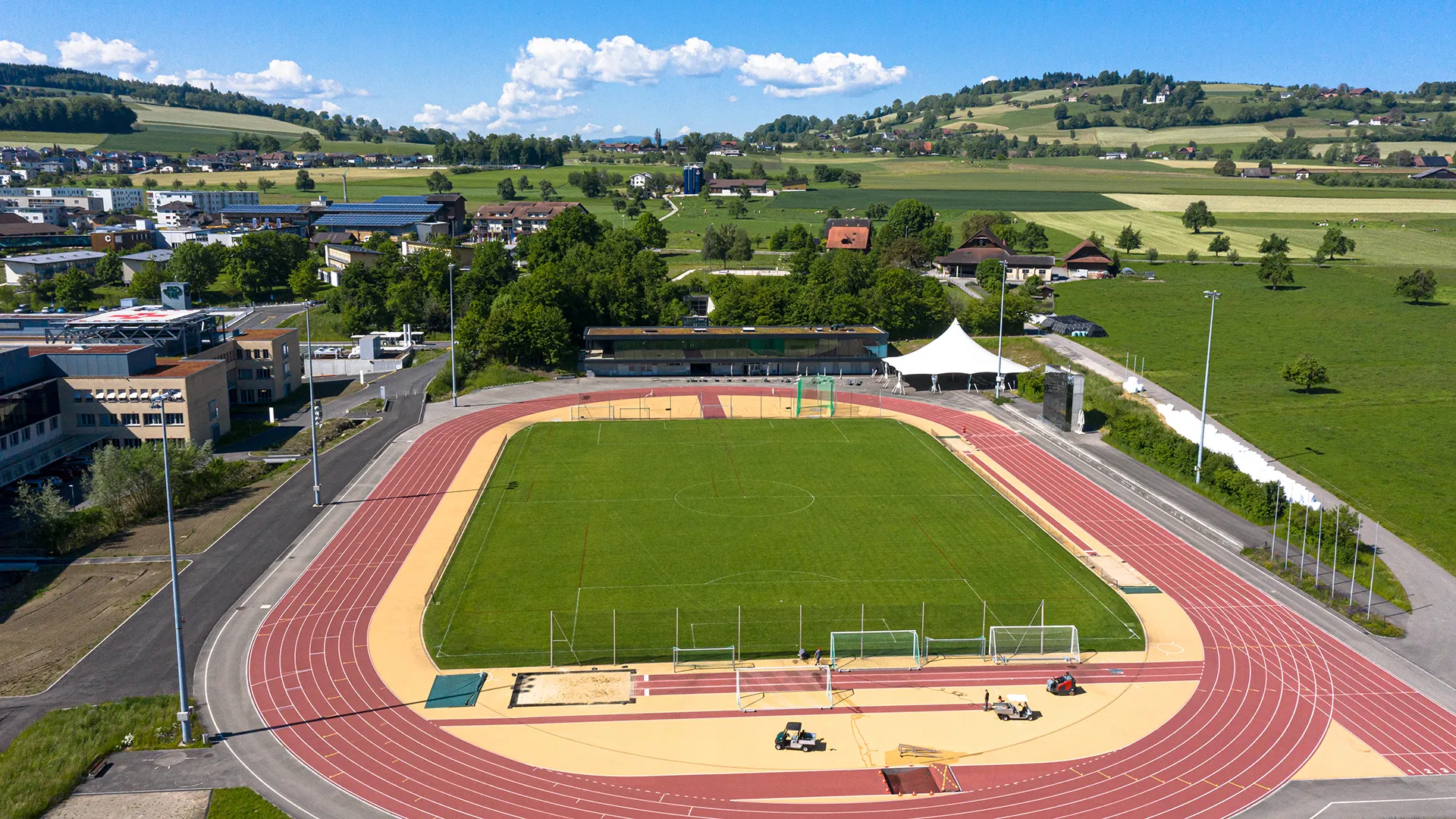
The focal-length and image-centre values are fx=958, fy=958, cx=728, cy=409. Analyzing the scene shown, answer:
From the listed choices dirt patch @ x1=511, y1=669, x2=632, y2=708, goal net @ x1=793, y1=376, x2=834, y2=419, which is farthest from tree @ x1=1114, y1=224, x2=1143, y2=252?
dirt patch @ x1=511, y1=669, x2=632, y2=708

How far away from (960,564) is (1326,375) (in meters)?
49.0

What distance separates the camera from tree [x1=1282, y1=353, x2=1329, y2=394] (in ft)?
236

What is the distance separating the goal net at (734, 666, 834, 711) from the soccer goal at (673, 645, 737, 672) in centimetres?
75

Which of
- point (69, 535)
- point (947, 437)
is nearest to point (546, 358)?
point (947, 437)

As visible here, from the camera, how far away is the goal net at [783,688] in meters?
33.2

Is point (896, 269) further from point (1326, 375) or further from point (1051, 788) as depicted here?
point (1051, 788)

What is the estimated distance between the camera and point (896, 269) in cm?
9844

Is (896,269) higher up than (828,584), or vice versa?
(896,269)

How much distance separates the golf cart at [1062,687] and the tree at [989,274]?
→ 8036cm

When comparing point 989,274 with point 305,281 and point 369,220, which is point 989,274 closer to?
point 305,281

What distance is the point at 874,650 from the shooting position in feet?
120

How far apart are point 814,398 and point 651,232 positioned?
65.5m

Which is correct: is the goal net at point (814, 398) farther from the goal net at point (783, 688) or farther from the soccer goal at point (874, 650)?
the goal net at point (783, 688)

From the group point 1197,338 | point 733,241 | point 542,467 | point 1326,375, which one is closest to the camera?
point 542,467
